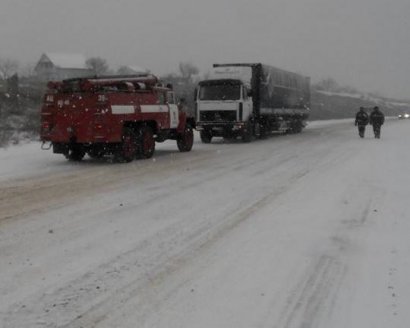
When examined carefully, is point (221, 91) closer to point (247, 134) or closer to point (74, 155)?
point (247, 134)

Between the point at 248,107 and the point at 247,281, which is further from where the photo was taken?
the point at 248,107

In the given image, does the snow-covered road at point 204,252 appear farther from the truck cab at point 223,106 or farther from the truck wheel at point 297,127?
the truck wheel at point 297,127

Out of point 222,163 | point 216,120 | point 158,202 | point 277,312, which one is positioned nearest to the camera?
point 277,312

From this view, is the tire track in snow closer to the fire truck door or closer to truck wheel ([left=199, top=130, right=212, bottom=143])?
the fire truck door

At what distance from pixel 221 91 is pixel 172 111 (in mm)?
7411

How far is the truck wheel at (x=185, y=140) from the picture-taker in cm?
2067

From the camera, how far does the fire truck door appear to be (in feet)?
63.1

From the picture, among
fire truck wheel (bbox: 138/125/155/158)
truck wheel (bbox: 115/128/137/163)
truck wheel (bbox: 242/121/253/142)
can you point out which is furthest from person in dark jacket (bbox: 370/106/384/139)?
truck wheel (bbox: 115/128/137/163)

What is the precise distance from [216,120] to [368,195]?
52.8ft

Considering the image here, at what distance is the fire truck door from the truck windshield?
6.89 meters

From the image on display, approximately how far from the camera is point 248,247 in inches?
268

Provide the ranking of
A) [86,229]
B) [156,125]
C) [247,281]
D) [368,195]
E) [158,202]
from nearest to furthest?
[247,281] → [86,229] → [158,202] → [368,195] → [156,125]

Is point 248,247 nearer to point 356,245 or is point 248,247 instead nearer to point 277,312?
point 356,245

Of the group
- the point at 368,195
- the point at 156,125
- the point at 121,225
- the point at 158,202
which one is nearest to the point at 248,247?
the point at 121,225
